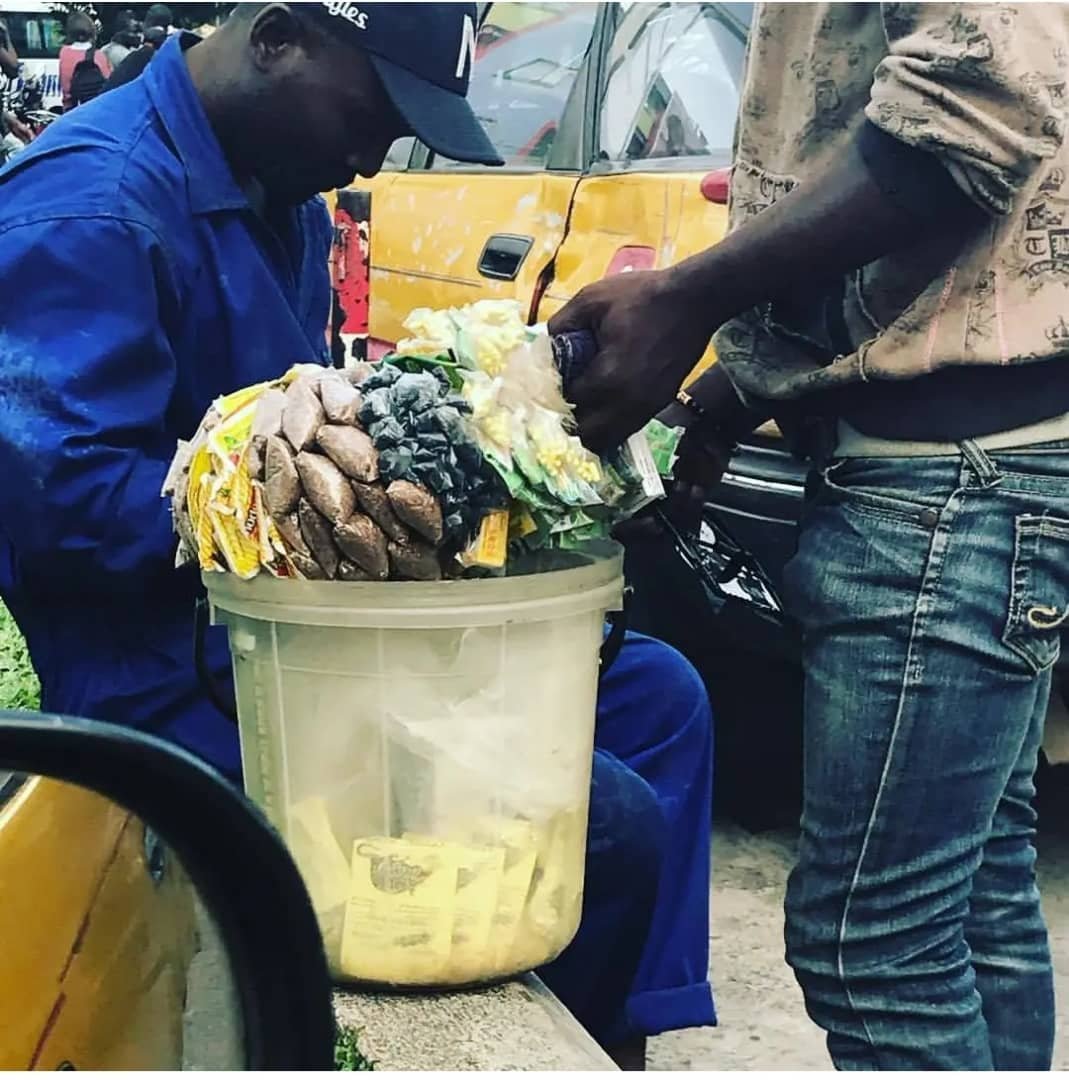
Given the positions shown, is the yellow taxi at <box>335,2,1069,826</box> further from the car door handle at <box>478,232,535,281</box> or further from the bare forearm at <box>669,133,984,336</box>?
the bare forearm at <box>669,133,984,336</box>

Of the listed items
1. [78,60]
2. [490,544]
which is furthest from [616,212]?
[78,60]

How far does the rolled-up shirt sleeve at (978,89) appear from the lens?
1.40 metres

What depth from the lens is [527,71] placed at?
4.57 m

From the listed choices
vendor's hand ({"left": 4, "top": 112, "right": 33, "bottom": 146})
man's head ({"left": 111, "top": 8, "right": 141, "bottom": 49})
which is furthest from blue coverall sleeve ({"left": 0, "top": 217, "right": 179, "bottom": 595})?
man's head ({"left": 111, "top": 8, "right": 141, "bottom": 49})

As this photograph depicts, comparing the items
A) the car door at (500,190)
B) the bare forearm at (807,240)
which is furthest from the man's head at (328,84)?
the car door at (500,190)

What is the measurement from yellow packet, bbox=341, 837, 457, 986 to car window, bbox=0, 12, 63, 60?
50.4ft

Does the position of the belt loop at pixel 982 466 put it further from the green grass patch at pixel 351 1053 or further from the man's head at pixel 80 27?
the man's head at pixel 80 27

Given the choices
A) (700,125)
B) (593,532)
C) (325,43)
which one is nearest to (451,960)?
(593,532)

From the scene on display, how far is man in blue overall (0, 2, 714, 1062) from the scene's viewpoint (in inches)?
69.6

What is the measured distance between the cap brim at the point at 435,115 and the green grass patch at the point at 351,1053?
3.86 feet

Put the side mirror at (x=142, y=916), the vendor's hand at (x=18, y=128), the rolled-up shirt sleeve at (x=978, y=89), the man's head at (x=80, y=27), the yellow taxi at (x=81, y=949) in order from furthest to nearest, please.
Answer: the man's head at (x=80, y=27) < the vendor's hand at (x=18, y=128) < the rolled-up shirt sleeve at (x=978, y=89) < the yellow taxi at (x=81, y=949) < the side mirror at (x=142, y=916)

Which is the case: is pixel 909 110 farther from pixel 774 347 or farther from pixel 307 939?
pixel 307 939

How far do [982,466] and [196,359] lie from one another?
40.4 inches

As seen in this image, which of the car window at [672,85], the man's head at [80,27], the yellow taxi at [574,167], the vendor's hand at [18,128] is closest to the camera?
the yellow taxi at [574,167]
